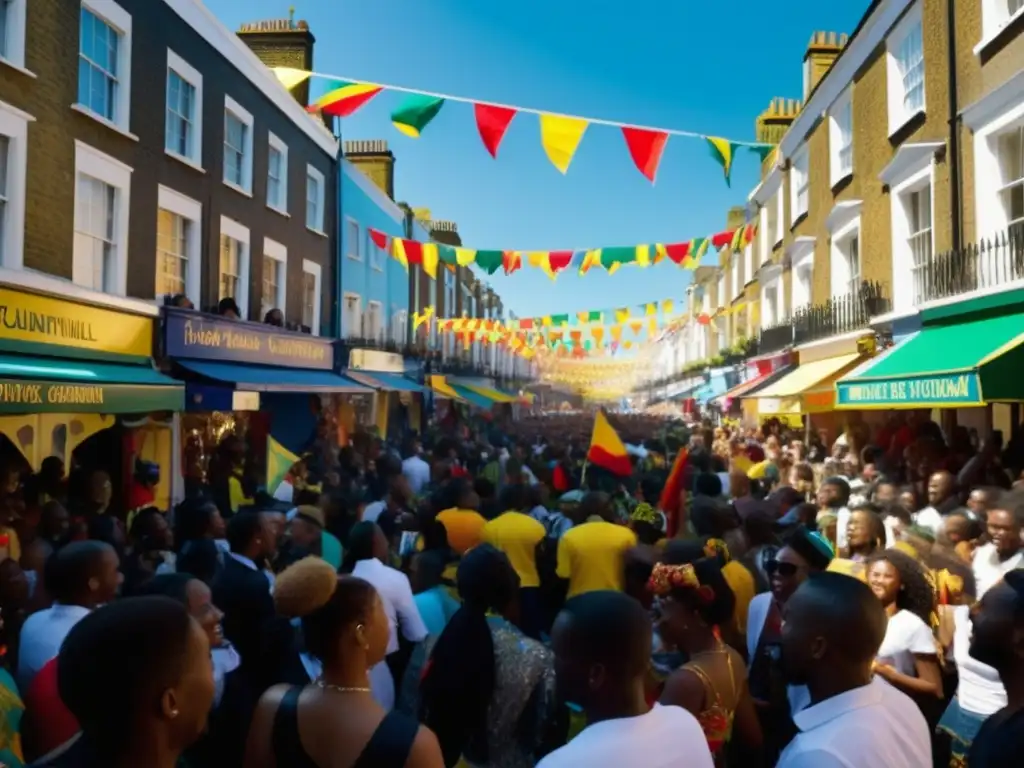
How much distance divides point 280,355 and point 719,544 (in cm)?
1169

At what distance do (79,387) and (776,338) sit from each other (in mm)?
16362

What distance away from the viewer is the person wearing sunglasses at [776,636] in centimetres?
404

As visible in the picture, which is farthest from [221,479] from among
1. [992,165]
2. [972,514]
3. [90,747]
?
[992,165]

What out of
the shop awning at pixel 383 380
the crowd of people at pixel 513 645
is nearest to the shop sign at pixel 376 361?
the shop awning at pixel 383 380

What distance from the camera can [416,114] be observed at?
1092 cm

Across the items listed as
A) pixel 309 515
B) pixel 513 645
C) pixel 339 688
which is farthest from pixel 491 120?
pixel 339 688

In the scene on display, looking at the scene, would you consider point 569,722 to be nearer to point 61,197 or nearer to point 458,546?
point 458,546

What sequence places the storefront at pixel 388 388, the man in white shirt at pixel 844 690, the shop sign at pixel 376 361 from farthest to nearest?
the shop sign at pixel 376 361 → the storefront at pixel 388 388 → the man in white shirt at pixel 844 690

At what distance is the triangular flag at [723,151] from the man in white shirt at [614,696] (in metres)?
10.7

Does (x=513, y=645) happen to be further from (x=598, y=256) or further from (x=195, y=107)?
(x=598, y=256)

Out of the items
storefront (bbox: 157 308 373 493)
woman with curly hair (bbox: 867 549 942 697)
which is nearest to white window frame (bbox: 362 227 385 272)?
storefront (bbox: 157 308 373 493)

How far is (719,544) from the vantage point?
14.1ft

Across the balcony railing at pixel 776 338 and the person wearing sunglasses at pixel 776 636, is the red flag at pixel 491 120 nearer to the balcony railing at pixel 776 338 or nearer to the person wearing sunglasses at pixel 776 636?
the person wearing sunglasses at pixel 776 636

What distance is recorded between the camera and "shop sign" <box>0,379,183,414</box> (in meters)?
6.92
